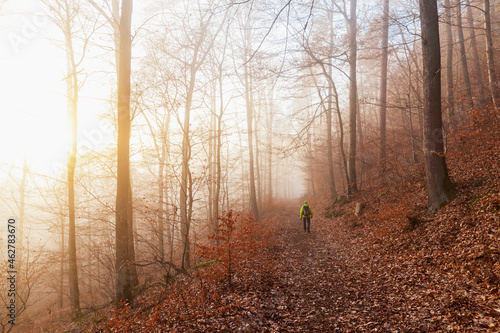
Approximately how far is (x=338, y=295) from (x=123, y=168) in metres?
6.20

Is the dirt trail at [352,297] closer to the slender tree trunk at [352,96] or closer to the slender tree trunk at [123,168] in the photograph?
the slender tree trunk at [123,168]

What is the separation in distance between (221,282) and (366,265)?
410cm

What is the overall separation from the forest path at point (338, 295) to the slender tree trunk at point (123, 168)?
388 centimetres

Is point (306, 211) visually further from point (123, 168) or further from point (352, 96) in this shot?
point (123, 168)

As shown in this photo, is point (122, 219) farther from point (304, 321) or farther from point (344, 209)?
point (344, 209)

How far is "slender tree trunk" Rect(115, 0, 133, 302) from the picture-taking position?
6.49 meters

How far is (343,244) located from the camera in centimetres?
955

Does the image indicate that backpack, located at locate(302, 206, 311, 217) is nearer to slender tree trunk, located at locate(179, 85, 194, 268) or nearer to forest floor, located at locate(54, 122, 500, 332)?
forest floor, located at locate(54, 122, 500, 332)

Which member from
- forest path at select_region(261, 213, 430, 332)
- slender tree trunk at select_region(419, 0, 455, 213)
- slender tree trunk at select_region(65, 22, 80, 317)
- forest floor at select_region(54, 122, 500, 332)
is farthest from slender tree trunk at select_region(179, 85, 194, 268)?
slender tree trunk at select_region(419, 0, 455, 213)

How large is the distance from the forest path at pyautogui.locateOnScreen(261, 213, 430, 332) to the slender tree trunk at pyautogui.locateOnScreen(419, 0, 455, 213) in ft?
8.86

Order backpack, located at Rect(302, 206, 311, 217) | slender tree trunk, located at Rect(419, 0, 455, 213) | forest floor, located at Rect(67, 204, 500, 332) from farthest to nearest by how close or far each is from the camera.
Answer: backpack, located at Rect(302, 206, 311, 217) → slender tree trunk, located at Rect(419, 0, 455, 213) → forest floor, located at Rect(67, 204, 500, 332)

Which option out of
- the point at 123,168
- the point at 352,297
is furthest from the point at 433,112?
the point at 123,168

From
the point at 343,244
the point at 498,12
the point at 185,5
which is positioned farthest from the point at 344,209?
the point at 498,12

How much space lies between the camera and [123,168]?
665cm
